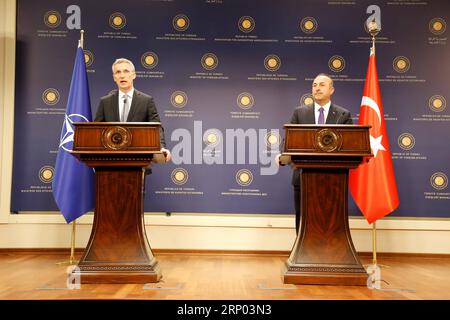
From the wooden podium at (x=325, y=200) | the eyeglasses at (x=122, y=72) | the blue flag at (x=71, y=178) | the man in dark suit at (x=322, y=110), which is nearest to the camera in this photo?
the wooden podium at (x=325, y=200)

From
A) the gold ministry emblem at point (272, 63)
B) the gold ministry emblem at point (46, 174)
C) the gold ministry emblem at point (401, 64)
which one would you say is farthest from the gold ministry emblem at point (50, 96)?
the gold ministry emblem at point (401, 64)

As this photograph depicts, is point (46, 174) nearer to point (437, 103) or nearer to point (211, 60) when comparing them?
point (211, 60)

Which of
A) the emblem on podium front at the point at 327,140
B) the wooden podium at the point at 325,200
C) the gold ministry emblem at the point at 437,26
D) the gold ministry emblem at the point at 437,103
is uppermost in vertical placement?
the gold ministry emblem at the point at 437,26

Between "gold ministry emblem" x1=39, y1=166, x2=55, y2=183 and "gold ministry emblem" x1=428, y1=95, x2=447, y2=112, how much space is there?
4273 millimetres

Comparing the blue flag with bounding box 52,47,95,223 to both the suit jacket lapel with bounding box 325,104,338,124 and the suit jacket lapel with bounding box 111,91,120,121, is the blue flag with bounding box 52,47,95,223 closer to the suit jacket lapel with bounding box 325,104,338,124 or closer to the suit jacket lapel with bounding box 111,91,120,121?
the suit jacket lapel with bounding box 111,91,120,121

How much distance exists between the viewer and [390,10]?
5.14 meters

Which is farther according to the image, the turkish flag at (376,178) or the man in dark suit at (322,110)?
the turkish flag at (376,178)

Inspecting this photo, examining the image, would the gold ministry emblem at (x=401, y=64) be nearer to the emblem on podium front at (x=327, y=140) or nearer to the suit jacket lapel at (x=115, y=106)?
the emblem on podium front at (x=327, y=140)

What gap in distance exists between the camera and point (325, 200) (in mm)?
3332

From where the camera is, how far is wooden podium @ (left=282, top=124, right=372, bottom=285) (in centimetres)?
323

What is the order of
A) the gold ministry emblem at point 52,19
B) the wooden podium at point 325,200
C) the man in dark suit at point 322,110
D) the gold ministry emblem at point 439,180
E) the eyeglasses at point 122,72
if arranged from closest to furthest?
the wooden podium at point 325,200, the eyeglasses at point 122,72, the man in dark suit at point 322,110, the gold ministry emblem at point 439,180, the gold ministry emblem at point 52,19

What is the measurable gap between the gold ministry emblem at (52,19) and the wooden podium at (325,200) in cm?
327

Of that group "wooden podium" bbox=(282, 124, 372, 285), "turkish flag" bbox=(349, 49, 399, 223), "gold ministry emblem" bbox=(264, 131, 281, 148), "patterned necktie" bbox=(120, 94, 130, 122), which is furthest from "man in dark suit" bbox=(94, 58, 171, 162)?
"turkish flag" bbox=(349, 49, 399, 223)

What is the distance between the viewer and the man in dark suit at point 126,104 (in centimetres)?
374
